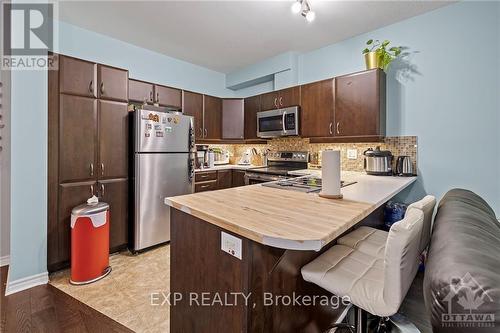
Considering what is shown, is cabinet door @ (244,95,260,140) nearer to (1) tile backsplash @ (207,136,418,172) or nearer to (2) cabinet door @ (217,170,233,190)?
(1) tile backsplash @ (207,136,418,172)

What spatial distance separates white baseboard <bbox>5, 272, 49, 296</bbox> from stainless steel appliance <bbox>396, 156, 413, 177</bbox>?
3.70 metres

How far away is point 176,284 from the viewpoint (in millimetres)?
1285

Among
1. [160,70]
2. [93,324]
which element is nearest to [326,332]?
[93,324]

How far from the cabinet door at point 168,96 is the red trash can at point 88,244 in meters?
1.72

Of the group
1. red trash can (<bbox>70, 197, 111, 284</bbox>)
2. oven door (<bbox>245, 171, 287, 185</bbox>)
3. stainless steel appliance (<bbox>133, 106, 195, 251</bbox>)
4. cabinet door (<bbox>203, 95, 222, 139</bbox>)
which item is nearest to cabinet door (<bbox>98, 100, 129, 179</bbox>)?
stainless steel appliance (<bbox>133, 106, 195, 251</bbox>)

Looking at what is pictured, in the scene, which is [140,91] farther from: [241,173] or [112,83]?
[241,173]

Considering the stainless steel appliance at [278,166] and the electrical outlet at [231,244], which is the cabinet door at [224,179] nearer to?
the stainless steel appliance at [278,166]

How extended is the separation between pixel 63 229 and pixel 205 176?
1775mm

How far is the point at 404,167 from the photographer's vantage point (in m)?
2.54

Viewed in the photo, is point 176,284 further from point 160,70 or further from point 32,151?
point 160,70

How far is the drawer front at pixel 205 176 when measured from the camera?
134 inches

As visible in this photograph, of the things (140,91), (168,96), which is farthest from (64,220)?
(168,96)

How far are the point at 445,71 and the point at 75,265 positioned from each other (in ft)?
13.4

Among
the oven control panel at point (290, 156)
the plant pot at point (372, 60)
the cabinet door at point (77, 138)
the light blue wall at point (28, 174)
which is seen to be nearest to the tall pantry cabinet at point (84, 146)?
the cabinet door at point (77, 138)
